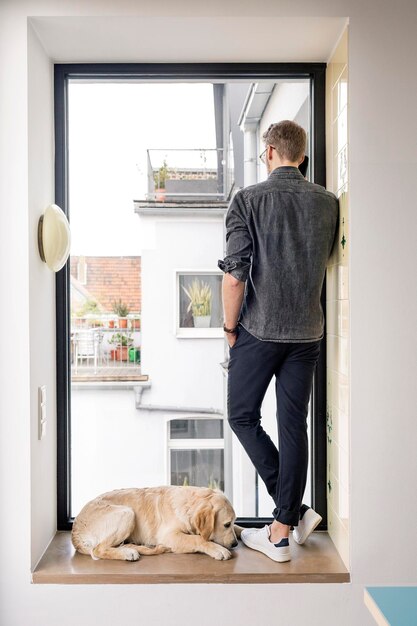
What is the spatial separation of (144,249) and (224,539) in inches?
43.8

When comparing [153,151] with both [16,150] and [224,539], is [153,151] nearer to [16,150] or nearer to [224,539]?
[16,150]

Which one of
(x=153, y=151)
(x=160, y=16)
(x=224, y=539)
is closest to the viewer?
(x=160, y=16)

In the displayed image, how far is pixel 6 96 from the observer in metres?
2.11

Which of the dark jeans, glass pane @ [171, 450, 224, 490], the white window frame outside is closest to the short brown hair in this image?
the dark jeans

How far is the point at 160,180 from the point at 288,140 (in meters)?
0.58

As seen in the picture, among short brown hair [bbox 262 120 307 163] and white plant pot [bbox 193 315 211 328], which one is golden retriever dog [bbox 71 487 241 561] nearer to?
white plant pot [bbox 193 315 211 328]

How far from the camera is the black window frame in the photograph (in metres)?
2.48

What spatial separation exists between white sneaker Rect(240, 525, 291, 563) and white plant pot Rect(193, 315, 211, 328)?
30.7 inches

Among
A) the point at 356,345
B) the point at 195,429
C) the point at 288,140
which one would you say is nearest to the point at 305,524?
the point at 195,429

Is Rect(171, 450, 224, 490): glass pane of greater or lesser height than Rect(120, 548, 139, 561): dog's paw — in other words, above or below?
above

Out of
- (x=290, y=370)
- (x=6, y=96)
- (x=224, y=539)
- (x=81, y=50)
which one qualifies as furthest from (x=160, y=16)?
(x=224, y=539)

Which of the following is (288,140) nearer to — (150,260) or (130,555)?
(150,260)

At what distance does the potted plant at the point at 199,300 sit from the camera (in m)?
2.55

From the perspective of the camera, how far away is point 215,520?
2.24m
